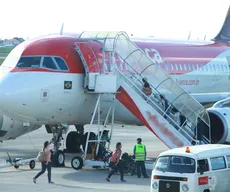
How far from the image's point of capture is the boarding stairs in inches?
987

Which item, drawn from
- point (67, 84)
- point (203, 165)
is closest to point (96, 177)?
point (67, 84)

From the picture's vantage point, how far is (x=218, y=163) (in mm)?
19406

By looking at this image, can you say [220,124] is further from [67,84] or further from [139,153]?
[67,84]

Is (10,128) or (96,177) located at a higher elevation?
(10,128)

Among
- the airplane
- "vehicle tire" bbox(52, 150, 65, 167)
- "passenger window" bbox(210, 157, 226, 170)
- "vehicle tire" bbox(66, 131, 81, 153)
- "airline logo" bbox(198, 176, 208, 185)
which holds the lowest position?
"airline logo" bbox(198, 176, 208, 185)

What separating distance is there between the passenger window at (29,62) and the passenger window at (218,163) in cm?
763

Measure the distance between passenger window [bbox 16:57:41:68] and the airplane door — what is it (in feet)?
4.84

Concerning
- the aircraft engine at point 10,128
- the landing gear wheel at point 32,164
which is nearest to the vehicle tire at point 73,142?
the aircraft engine at point 10,128

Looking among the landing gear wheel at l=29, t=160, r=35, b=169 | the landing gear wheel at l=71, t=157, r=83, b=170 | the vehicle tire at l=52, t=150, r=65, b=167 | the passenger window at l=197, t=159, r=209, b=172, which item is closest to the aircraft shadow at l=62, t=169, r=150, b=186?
the landing gear wheel at l=71, t=157, r=83, b=170

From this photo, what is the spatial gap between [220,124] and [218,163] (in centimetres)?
670

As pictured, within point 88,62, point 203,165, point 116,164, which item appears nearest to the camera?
point 203,165

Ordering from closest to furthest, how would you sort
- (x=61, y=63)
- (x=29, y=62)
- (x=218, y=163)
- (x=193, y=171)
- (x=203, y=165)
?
(x=193, y=171), (x=203, y=165), (x=218, y=163), (x=29, y=62), (x=61, y=63)

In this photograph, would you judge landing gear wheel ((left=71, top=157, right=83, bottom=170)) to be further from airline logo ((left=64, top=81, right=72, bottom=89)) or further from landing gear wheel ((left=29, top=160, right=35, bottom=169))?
airline logo ((left=64, top=81, right=72, bottom=89))

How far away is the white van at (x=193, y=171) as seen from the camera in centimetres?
1848
